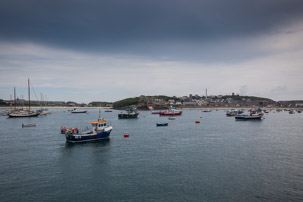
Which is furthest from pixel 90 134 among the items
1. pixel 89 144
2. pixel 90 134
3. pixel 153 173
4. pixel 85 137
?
pixel 153 173

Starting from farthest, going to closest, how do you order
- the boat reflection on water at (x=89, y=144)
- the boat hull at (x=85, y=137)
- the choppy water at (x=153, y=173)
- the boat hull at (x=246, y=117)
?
the boat hull at (x=246, y=117), the boat hull at (x=85, y=137), the boat reflection on water at (x=89, y=144), the choppy water at (x=153, y=173)

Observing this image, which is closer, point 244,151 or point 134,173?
point 134,173

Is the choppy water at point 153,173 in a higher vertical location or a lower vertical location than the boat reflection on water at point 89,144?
lower

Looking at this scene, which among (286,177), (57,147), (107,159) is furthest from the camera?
(57,147)

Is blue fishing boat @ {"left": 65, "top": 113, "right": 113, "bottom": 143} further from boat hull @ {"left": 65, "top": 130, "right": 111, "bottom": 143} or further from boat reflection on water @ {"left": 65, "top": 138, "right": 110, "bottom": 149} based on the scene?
boat reflection on water @ {"left": 65, "top": 138, "right": 110, "bottom": 149}

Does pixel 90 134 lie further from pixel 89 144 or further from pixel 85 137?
pixel 89 144

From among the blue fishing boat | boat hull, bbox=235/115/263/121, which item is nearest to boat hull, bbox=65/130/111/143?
the blue fishing boat

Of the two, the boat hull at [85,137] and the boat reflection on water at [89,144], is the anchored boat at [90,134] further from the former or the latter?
the boat reflection on water at [89,144]

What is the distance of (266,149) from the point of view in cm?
5559

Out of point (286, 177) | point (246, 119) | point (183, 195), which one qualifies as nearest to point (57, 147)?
point (183, 195)

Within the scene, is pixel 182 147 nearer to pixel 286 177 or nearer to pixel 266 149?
pixel 266 149

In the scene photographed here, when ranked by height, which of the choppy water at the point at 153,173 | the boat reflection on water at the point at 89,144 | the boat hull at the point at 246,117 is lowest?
the choppy water at the point at 153,173

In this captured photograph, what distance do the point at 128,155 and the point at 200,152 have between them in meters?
17.7

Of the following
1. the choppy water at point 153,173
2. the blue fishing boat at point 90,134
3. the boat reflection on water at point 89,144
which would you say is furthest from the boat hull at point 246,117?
the boat reflection on water at point 89,144
